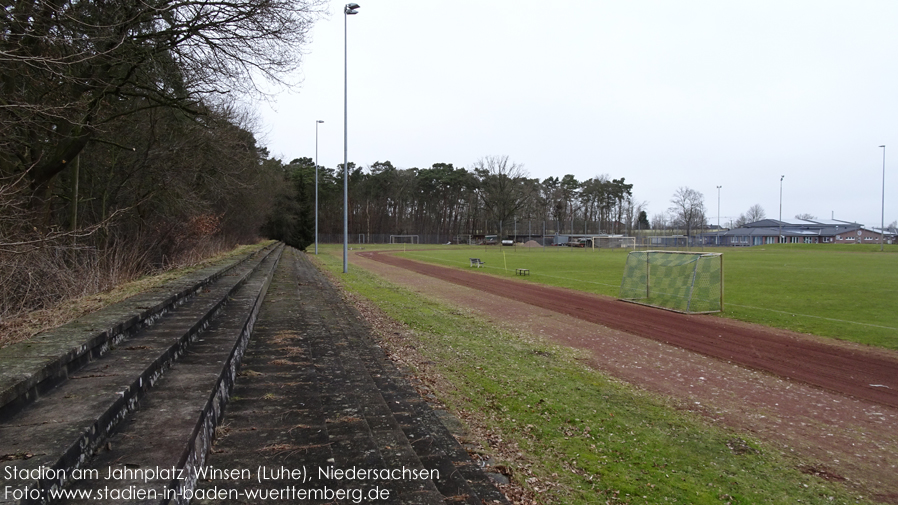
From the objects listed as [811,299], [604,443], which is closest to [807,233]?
[811,299]

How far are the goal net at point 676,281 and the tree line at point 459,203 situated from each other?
6143cm

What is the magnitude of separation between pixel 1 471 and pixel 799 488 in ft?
18.5

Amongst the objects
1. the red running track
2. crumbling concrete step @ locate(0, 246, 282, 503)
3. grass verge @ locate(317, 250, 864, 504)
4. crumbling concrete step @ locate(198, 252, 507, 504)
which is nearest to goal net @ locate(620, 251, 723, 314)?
the red running track

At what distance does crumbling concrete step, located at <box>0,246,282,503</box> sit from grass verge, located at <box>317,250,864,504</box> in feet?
9.40

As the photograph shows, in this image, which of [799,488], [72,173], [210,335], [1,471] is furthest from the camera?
[72,173]

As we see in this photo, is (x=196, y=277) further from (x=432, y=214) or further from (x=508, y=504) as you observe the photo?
(x=432, y=214)

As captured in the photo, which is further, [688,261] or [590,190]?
[590,190]

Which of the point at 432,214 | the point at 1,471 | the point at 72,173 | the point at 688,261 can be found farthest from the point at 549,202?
the point at 1,471

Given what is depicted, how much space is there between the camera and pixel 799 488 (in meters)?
4.38

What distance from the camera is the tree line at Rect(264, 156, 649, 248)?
290 feet

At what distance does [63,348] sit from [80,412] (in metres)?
1.05

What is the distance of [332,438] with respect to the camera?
3713 mm

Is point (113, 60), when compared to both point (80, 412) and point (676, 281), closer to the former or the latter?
point (80, 412)

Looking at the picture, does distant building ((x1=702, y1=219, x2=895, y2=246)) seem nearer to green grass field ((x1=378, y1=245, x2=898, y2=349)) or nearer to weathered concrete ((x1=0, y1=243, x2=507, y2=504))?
green grass field ((x1=378, y1=245, x2=898, y2=349))
